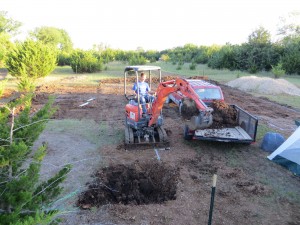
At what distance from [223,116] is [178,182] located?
3.28m

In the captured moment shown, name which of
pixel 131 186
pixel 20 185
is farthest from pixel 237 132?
pixel 20 185

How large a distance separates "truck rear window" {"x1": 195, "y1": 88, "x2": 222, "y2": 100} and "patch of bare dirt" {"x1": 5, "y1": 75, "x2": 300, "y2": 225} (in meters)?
1.47

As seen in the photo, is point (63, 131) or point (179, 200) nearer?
point (179, 200)

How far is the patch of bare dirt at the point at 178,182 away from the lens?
4711 mm

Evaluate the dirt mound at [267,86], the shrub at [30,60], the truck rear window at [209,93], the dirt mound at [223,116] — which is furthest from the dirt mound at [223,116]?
the shrub at [30,60]

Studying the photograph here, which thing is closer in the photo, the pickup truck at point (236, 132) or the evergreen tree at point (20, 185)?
the evergreen tree at point (20, 185)

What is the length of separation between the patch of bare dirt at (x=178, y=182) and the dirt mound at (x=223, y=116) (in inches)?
25.4

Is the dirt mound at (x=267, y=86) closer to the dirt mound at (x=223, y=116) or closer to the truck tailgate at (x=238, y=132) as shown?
the dirt mound at (x=223, y=116)

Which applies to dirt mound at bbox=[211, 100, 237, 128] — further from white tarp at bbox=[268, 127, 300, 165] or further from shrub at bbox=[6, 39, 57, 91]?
shrub at bbox=[6, 39, 57, 91]

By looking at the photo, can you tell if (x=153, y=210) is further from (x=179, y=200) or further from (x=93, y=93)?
(x=93, y=93)

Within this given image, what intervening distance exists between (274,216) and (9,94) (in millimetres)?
16044

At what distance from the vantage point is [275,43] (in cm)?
3070

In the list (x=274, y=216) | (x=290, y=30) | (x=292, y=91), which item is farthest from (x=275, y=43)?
(x=274, y=216)

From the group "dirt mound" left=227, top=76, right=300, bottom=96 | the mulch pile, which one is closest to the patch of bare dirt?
the mulch pile
